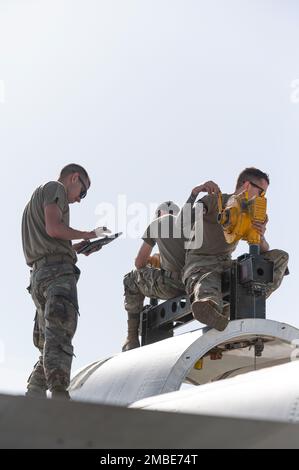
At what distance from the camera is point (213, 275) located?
6.12 metres

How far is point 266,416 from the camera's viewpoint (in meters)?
2.53

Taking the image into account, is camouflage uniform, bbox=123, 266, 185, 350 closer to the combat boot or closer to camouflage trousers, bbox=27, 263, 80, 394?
the combat boot

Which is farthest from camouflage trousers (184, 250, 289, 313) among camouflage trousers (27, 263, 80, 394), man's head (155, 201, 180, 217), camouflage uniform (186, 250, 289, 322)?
man's head (155, 201, 180, 217)

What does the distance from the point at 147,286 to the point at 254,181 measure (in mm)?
1474

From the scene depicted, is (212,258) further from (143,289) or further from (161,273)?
(143,289)

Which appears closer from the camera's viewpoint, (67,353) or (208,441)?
(208,441)

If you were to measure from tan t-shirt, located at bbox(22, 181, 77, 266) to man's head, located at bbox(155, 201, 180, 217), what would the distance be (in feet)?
7.45

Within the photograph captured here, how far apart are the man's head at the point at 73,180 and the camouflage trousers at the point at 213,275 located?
1140 millimetres

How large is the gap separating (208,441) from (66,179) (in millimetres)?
4193

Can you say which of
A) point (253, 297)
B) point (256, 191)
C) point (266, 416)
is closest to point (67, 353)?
point (253, 297)

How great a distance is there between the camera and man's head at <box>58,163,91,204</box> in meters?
5.96

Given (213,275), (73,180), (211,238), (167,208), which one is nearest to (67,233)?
(73,180)

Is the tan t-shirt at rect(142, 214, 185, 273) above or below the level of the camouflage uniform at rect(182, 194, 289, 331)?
above
